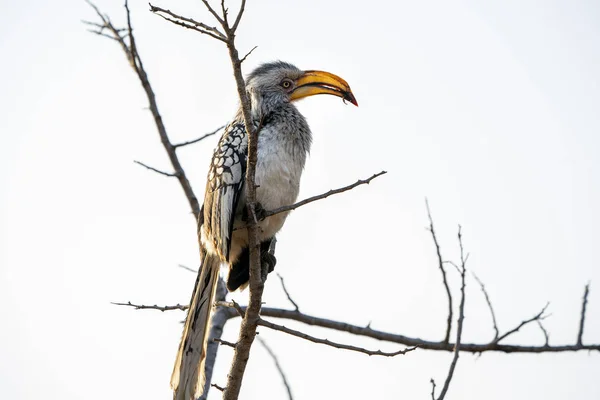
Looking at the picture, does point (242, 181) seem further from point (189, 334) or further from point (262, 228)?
point (189, 334)

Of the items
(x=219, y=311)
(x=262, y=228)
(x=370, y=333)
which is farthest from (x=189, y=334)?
(x=370, y=333)

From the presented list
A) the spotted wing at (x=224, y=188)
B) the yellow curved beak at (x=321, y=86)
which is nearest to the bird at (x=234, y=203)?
the spotted wing at (x=224, y=188)

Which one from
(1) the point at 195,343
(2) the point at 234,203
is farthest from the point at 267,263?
(1) the point at 195,343

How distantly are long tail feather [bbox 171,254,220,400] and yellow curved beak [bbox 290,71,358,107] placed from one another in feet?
4.38

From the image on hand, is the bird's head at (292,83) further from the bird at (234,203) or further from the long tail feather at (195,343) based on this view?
the long tail feather at (195,343)

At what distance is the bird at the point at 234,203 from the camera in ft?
12.7

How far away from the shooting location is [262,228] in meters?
4.23

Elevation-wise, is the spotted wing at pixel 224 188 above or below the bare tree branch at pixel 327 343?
above

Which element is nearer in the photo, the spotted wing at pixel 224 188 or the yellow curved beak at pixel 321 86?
the spotted wing at pixel 224 188

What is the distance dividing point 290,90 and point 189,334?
1761 mm

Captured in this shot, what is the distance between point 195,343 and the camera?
3.90 meters

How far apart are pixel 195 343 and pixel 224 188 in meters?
0.81

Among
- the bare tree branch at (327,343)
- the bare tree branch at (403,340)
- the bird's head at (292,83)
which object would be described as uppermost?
the bird's head at (292,83)

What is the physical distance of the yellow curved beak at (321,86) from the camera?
4922 mm
